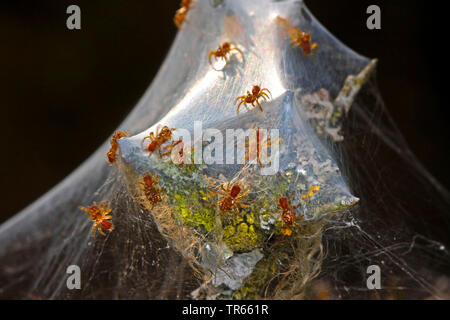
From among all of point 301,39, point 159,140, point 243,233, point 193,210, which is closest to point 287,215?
point 243,233

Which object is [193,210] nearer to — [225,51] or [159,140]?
[159,140]

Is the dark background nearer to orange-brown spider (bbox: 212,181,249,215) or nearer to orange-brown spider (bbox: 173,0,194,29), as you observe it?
orange-brown spider (bbox: 173,0,194,29)

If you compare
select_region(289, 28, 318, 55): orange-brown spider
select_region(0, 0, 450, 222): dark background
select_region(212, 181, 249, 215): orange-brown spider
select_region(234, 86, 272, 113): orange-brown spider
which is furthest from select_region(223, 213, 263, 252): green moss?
select_region(0, 0, 450, 222): dark background

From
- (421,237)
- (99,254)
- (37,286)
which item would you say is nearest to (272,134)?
(99,254)

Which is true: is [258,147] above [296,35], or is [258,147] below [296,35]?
below

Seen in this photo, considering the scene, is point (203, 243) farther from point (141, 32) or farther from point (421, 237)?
point (141, 32)

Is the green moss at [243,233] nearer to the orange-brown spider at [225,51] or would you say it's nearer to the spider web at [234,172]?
the spider web at [234,172]
